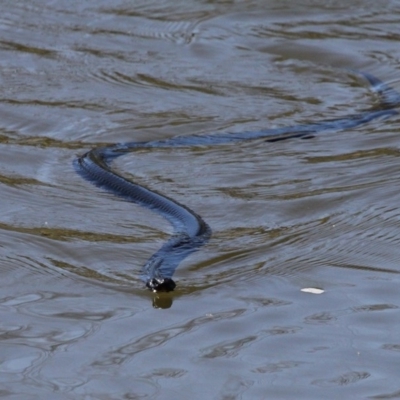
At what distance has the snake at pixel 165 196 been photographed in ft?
16.7

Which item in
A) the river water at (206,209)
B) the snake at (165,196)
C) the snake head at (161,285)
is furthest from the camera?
the snake at (165,196)

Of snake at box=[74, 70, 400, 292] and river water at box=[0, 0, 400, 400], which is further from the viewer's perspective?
snake at box=[74, 70, 400, 292]

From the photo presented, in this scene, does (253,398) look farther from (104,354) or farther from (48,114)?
(48,114)

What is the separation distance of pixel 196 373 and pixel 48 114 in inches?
177

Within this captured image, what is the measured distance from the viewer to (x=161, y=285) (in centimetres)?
473

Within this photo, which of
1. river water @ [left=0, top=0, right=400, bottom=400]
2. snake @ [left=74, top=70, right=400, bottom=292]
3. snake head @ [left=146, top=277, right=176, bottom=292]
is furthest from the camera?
snake @ [left=74, top=70, right=400, bottom=292]

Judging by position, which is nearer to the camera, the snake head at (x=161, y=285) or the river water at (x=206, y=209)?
the river water at (x=206, y=209)

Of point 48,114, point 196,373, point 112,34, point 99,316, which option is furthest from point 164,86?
point 196,373

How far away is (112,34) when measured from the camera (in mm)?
10586

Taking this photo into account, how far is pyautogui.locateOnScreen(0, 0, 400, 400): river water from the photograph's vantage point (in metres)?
4.07

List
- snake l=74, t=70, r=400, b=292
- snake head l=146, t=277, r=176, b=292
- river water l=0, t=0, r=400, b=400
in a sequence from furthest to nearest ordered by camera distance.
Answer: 1. snake l=74, t=70, r=400, b=292
2. snake head l=146, t=277, r=176, b=292
3. river water l=0, t=0, r=400, b=400

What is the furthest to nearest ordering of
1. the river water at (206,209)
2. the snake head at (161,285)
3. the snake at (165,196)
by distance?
1. the snake at (165,196)
2. the snake head at (161,285)
3. the river water at (206,209)

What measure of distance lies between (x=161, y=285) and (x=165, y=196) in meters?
1.52

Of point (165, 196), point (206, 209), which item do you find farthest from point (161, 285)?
point (165, 196)
